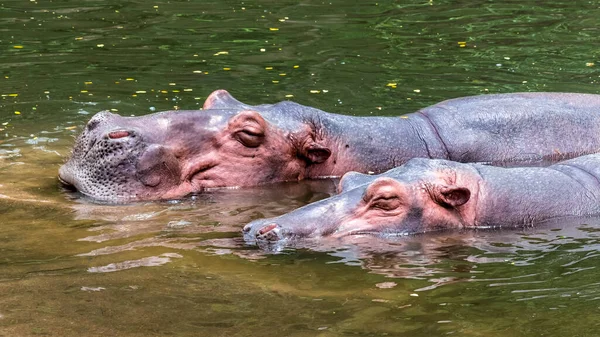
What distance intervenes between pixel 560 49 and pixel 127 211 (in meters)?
7.43

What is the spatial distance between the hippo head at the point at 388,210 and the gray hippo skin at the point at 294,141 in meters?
1.53

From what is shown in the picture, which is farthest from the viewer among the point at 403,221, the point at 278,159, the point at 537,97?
the point at 537,97

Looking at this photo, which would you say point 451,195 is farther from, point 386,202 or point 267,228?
point 267,228

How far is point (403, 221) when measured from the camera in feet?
24.9

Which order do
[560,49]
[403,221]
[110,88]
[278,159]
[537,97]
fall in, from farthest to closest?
[560,49] < [110,88] < [537,97] < [278,159] < [403,221]

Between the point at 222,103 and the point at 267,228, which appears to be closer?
the point at 267,228

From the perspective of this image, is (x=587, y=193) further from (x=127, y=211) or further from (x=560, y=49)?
(x=560, y=49)

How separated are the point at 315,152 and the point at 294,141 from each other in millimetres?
230

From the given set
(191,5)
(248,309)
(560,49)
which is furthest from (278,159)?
(191,5)

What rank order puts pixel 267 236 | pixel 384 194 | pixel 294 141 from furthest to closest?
pixel 294 141 < pixel 384 194 < pixel 267 236

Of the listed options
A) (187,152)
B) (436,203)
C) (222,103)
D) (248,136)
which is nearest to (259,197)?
(248,136)

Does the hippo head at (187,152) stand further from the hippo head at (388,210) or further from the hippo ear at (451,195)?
the hippo ear at (451,195)

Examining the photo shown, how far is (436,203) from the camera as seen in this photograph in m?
7.70

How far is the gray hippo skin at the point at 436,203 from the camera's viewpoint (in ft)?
24.6
